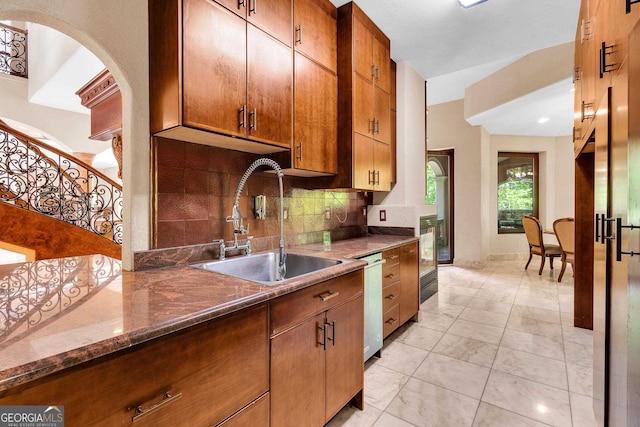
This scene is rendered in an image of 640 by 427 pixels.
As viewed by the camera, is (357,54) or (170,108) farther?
(357,54)

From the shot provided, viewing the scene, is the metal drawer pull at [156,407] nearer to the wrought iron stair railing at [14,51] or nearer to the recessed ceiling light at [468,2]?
the recessed ceiling light at [468,2]

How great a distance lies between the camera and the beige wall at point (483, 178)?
5492 mm

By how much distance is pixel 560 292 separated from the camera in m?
3.97

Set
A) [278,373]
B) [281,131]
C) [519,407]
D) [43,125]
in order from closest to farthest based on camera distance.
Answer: [278,373] → [519,407] → [281,131] → [43,125]

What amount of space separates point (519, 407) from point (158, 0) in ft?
10.0

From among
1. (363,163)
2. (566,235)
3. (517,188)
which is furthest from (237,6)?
(517,188)

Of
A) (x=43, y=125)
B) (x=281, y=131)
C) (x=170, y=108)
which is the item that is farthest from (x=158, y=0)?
(x=43, y=125)

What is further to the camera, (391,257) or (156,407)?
(391,257)

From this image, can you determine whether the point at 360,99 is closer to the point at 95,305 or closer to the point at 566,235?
the point at 95,305

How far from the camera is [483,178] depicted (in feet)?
18.3

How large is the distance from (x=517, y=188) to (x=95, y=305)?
7503 millimetres

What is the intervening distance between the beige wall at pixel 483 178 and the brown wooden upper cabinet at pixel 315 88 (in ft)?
13.3

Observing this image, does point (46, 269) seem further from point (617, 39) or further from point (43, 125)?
point (43, 125)

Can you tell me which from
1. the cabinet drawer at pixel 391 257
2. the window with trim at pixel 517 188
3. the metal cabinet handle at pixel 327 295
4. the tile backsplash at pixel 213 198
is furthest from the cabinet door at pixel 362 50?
the window with trim at pixel 517 188
